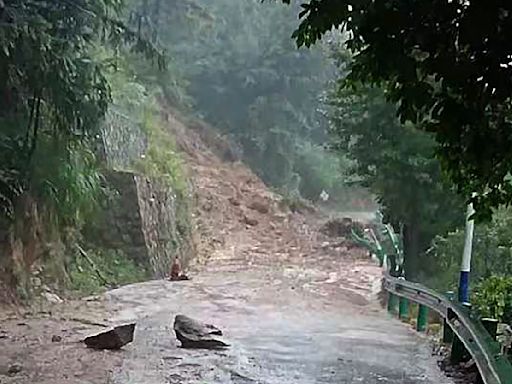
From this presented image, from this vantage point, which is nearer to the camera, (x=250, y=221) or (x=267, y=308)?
(x=267, y=308)

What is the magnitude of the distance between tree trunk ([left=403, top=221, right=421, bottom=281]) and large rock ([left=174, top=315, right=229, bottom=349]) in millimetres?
6807

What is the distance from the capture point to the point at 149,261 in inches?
754

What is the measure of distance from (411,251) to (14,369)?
9.36 m

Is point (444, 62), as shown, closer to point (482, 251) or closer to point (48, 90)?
point (48, 90)

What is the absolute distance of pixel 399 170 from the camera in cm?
1384

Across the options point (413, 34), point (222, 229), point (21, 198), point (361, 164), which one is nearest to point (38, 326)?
point (21, 198)

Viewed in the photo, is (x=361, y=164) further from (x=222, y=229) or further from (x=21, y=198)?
(x=222, y=229)

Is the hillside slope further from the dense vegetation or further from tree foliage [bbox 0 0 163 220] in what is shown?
tree foliage [bbox 0 0 163 220]

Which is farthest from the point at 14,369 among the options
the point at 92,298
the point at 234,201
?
the point at 234,201

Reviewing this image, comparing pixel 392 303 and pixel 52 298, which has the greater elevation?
pixel 392 303

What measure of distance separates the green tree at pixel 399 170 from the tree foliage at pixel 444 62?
874cm

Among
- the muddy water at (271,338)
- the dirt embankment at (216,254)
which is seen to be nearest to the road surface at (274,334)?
the muddy water at (271,338)

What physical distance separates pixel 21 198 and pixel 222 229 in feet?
53.4

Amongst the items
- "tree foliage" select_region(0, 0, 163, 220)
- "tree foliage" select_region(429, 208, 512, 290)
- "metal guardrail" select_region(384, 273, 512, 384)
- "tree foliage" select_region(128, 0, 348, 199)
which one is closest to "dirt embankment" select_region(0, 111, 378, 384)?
"tree foliage" select_region(128, 0, 348, 199)
